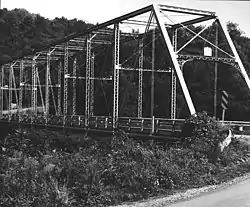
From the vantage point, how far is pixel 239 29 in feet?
183

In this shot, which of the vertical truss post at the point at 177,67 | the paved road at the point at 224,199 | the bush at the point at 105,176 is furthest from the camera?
the vertical truss post at the point at 177,67

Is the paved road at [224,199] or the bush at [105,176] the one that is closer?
the bush at [105,176]

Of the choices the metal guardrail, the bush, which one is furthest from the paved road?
the metal guardrail

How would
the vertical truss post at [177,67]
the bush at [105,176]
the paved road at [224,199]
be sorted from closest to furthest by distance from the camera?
the bush at [105,176] → the paved road at [224,199] → the vertical truss post at [177,67]

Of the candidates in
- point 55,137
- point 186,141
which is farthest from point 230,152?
point 55,137

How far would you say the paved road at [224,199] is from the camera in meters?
9.18

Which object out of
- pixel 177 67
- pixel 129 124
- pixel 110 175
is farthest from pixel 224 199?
pixel 129 124

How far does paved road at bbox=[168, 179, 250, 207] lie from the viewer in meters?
9.18

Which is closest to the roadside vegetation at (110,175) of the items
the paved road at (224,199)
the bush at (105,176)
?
the bush at (105,176)

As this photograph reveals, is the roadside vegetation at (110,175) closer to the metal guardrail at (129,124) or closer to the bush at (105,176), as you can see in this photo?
the bush at (105,176)

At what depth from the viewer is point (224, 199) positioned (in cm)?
967

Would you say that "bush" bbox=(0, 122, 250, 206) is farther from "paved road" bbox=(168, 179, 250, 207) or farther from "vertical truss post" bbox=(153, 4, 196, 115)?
"vertical truss post" bbox=(153, 4, 196, 115)

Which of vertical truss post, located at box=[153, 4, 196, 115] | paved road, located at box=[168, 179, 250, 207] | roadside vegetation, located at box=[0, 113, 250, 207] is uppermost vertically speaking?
vertical truss post, located at box=[153, 4, 196, 115]

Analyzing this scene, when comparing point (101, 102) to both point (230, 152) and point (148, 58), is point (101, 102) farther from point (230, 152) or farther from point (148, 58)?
point (230, 152)
